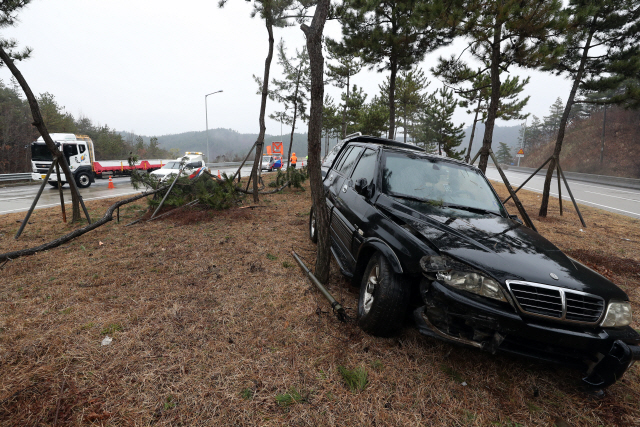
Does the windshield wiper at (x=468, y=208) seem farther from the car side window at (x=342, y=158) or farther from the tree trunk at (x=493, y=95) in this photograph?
the tree trunk at (x=493, y=95)

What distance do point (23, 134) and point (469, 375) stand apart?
1579 inches

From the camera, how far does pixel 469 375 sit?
2.31 metres

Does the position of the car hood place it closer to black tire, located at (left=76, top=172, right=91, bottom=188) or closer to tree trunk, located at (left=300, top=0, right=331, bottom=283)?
tree trunk, located at (left=300, top=0, right=331, bottom=283)

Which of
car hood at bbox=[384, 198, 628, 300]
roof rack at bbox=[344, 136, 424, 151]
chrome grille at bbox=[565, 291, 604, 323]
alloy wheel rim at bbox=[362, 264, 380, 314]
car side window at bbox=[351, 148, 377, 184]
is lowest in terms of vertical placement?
alloy wheel rim at bbox=[362, 264, 380, 314]

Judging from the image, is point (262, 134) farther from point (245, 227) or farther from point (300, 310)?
point (300, 310)

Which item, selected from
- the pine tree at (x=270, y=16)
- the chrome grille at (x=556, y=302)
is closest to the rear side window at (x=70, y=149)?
the pine tree at (x=270, y=16)

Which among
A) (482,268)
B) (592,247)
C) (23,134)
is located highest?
(23,134)

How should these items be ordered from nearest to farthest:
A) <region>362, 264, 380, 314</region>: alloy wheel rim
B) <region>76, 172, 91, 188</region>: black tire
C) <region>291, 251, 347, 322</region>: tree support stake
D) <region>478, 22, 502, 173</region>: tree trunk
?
<region>362, 264, 380, 314</region>: alloy wheel rim, <region>291, 251, 347, 322</region>: tree support stake, <region>478, 22, 502, 173</region>: tree trunk, <region>76, 172, 91, 188</region>: black tire

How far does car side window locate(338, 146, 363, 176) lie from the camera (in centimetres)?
432

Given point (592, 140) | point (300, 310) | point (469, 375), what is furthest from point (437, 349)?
point (592, 140)

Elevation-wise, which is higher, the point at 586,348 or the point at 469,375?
the point at 586,348

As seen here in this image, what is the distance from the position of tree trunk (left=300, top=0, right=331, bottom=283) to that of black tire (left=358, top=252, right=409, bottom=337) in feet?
3.48

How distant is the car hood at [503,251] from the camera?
2.02m

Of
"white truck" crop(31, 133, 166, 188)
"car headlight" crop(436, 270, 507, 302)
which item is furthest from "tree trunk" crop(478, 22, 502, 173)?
"white truck" crop(31, 133, 166, 188)
